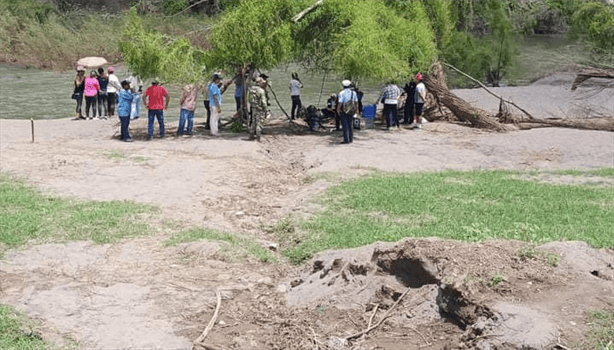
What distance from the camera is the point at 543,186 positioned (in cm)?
1420

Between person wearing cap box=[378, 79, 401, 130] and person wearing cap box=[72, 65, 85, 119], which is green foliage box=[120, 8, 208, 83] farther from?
person wearing cap box=[378, 79, 401, 130]

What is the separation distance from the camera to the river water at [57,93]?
2670 centimetres

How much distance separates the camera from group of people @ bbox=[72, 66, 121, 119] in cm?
2220

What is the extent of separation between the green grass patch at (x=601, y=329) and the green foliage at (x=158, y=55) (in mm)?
14166

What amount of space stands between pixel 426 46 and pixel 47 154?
1001cm

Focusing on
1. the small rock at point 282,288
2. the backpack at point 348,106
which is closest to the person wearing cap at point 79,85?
the backpack at point 348,106

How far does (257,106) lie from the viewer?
1928cm

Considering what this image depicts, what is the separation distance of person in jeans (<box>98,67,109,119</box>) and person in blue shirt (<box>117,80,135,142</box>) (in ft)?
12.1

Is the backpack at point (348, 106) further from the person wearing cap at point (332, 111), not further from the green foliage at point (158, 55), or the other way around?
the green foliage at point (158, 55)

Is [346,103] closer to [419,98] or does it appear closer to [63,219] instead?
[419,98]

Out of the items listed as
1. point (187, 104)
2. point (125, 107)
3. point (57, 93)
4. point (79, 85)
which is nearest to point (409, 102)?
point (187, 104)

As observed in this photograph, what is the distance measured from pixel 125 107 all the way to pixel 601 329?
1441 centimetres

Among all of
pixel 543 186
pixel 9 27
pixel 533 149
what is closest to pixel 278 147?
pixel 533 149

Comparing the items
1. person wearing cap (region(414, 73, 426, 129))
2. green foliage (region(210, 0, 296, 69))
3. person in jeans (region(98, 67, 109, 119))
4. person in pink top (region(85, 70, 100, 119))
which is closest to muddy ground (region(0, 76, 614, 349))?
green foliage (region(210, 0, 296, 69))
